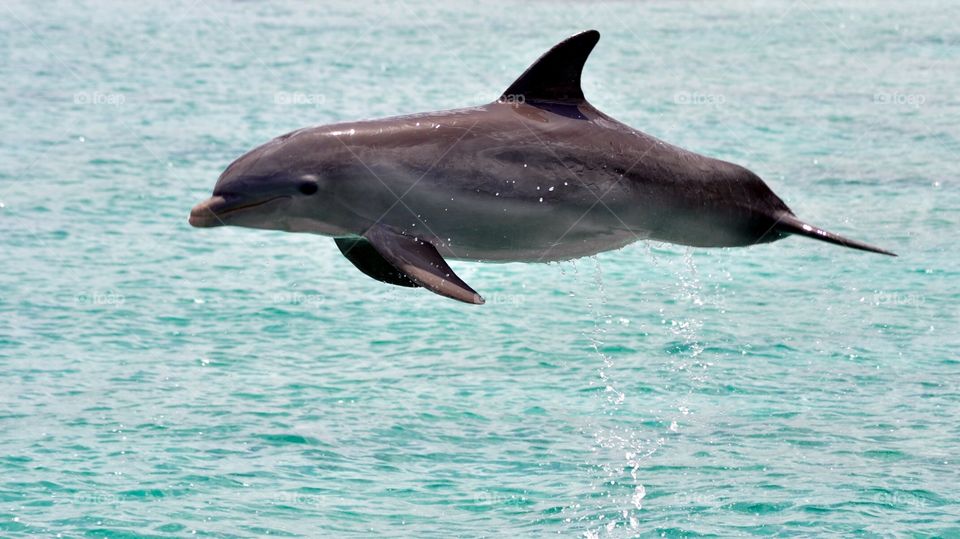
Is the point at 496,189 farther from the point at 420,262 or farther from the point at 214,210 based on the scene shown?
the point at 214,210

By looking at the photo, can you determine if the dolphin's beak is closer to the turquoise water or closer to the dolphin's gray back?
the dolphin's gray back

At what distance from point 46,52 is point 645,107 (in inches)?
607

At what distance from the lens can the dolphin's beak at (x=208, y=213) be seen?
22.7 ft

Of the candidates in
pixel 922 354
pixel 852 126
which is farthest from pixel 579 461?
pixel 852 126

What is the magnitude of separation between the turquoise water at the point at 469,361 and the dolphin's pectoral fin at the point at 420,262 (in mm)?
2539

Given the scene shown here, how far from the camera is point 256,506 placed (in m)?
9.38

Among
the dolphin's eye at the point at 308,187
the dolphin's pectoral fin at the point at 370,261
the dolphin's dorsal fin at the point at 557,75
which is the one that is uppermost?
the dolphin's dorsal fin at the point at 557,75

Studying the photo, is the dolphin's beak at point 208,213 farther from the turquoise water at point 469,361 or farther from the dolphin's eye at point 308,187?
the turquoise water at point 469,361

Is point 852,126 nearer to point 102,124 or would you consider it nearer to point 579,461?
point 102,124

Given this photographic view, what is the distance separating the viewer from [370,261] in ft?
24.7

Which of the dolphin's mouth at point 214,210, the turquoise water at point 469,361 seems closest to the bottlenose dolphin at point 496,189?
the dolphin's mouth at point 214,210

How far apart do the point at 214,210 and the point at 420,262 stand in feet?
3.43

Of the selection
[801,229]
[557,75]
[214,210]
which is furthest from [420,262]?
[801,229]

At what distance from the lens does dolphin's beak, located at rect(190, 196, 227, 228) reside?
6.92m
